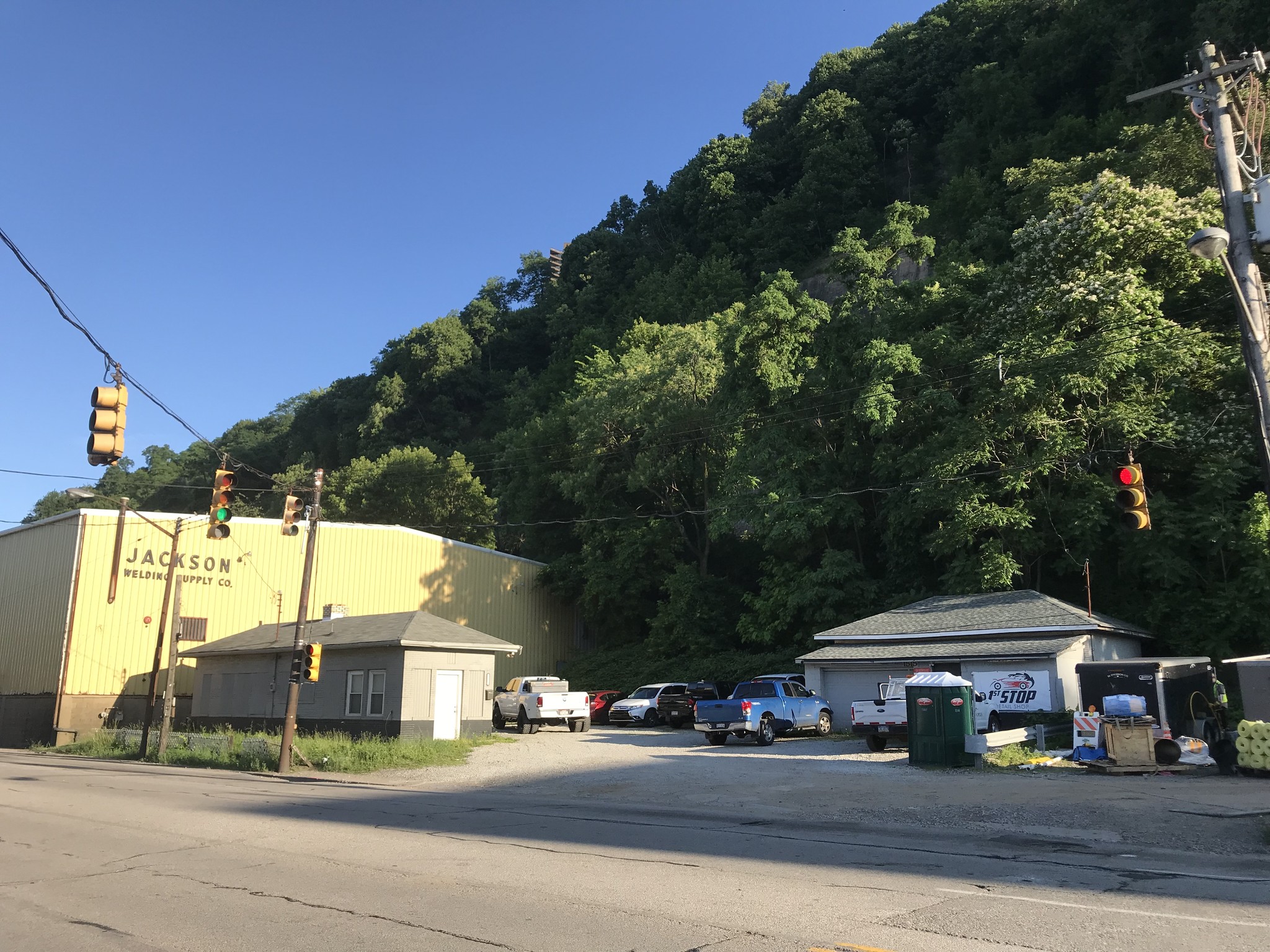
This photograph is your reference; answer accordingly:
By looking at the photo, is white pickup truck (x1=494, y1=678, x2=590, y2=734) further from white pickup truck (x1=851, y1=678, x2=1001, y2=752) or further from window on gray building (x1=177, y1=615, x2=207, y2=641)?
window on gray building (x1=177, y1=615, x2=207, y2=641)

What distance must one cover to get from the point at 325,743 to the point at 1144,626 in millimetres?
27088

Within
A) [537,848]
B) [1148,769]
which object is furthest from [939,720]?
[537,848]

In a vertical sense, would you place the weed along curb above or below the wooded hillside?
below

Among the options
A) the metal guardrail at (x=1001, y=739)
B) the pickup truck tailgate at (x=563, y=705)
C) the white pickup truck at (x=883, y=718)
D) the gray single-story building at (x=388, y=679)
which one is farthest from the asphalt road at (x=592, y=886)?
the pickup truck tailgate at (x=563, y=705)

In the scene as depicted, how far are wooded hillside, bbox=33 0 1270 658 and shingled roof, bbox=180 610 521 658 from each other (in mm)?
13926

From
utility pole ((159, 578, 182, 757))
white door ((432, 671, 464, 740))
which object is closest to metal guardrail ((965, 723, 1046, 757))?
white door ((432, 671, 464, 740))

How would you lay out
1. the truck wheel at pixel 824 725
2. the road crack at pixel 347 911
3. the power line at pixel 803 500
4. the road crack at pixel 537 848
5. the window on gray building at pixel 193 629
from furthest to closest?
the window on gray building at pixel 193 629, the power line at pixel 803 500, the truck wheel at pixel 824 725, the road crack at pixel 537 848, the road crack at pixel 347 911

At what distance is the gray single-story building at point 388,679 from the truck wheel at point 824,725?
10583mm

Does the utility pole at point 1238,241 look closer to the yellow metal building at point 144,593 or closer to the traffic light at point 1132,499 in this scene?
the traffic light at point 1132,499

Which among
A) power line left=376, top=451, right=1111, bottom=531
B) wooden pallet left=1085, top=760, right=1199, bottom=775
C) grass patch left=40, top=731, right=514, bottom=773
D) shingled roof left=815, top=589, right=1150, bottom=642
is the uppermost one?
power line left=376, top=451, right=1111, bottom=531

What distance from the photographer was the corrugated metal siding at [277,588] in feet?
132

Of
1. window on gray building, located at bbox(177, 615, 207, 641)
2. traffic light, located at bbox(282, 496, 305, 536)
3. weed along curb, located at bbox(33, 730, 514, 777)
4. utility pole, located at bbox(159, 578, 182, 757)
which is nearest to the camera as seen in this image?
traffic light, located at bbox(282, 496, 305, 536)

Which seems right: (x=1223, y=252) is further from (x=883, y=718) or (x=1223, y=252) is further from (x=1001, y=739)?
(x=883, y=718)

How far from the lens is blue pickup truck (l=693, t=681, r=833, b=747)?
27656 mm
